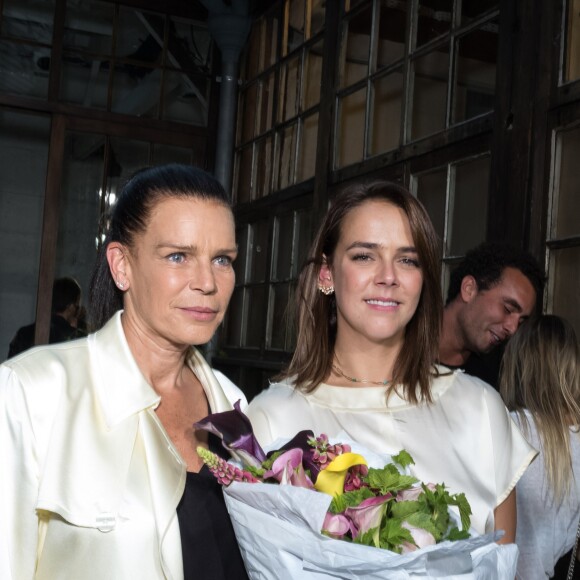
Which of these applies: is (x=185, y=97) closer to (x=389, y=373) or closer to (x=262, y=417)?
(x=389, y=373)

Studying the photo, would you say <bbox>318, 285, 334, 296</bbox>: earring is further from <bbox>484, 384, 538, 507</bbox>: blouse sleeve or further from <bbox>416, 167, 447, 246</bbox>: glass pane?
<bbox>416, 167, 447, 246</bbox>: glass pane

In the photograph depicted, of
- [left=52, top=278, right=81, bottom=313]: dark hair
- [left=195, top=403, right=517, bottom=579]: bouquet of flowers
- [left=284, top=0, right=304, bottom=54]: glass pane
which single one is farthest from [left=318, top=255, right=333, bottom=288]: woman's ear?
[left=52, top=278, right=81, bottom=313]: dark hair

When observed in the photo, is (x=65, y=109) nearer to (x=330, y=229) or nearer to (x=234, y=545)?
(x=330, y=229)

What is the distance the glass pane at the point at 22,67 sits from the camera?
6.28m

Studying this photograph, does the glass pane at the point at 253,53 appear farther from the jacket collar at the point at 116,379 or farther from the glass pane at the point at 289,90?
the jacket collar at the point at 116,379

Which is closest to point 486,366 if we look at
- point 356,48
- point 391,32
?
point 391,32

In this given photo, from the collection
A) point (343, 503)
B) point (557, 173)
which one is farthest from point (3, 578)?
point (557, 173)

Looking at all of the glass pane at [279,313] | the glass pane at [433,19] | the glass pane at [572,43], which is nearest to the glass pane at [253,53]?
the glass pane at [279,313]

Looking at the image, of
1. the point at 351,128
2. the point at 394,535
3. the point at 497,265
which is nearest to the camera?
the point at 394,535

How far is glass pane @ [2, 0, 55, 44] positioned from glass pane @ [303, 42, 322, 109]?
2.01m

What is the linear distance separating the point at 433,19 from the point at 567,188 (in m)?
1.36

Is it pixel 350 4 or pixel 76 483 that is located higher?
pixel 350 4

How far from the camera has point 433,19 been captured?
4.25m

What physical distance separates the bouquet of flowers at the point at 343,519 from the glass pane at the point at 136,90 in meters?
5.52
